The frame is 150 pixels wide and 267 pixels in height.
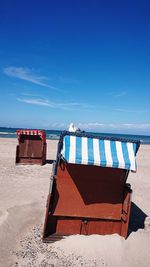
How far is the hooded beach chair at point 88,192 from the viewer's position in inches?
247

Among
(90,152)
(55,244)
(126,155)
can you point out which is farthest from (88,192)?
(55,244)

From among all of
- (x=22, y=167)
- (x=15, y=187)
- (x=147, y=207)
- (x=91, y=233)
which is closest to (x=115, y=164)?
(x=91, y=233)

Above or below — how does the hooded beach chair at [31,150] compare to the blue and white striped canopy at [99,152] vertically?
below

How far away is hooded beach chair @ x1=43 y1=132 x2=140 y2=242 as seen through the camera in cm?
627

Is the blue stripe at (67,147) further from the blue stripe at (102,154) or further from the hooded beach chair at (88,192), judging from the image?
the blue stripe at (102,154)

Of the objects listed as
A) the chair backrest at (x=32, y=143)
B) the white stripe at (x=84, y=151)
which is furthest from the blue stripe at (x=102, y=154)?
the chair backrest at (x=32, y=143)

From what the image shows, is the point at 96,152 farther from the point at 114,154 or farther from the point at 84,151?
the point at 114,154

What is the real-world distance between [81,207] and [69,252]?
100 centimetres

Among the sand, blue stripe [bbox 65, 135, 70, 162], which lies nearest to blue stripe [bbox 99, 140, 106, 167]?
blue stripe [bbox 65, 135, 70, 162]

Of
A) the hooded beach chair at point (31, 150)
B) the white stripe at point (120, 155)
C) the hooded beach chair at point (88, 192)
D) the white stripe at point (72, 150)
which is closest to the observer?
the white stripe at point (72, 150)

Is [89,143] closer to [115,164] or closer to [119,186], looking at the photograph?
[115,164]

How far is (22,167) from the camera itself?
48.4 feet

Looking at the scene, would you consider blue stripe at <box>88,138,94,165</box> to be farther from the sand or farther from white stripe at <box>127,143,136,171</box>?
the sand

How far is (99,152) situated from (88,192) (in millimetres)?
995
